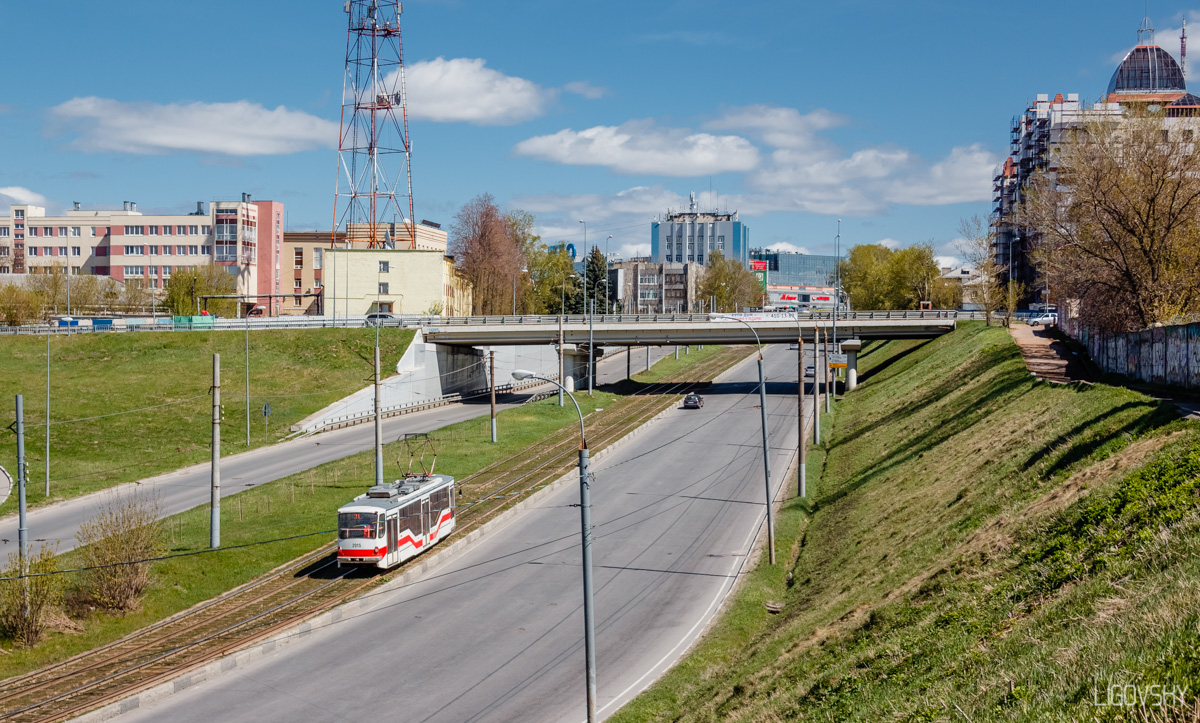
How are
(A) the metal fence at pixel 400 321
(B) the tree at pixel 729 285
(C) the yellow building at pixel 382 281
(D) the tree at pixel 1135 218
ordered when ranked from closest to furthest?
(D) the tree at pixel 1135 218 → (A) the metal fence at pixel 400 321 → (C) the yellow building at pixel 382 281 → (B) the tree at pixel 729 285

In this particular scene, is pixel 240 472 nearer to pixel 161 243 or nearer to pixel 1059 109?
pixel 161 243

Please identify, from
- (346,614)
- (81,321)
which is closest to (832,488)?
(346,614)

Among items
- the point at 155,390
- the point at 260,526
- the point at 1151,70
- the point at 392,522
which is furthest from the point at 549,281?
the point at 392,522

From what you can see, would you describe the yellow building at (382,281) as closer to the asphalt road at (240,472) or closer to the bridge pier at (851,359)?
the asphalt road at (240,472)

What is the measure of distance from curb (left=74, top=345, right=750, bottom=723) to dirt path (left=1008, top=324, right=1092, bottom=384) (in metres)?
23.1

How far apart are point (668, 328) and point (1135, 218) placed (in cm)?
3999

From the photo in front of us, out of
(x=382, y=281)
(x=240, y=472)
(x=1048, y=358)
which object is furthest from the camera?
(x=382, y=281)

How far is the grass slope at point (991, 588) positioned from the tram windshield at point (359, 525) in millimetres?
11385

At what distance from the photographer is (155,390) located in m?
67.6

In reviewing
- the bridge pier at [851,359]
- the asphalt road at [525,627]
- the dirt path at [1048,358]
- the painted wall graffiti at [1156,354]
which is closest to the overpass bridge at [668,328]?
the bridge pier at [851,359]

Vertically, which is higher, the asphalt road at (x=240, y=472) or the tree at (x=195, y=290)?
the tree at (x=195, y=290)

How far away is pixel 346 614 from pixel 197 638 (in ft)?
13.3

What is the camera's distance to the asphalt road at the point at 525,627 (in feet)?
69.8

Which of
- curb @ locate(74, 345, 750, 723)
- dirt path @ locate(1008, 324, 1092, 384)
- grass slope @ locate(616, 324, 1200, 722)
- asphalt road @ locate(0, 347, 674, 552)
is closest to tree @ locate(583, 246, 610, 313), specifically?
asphalt road @ locate(0, 347, 674, 552)
